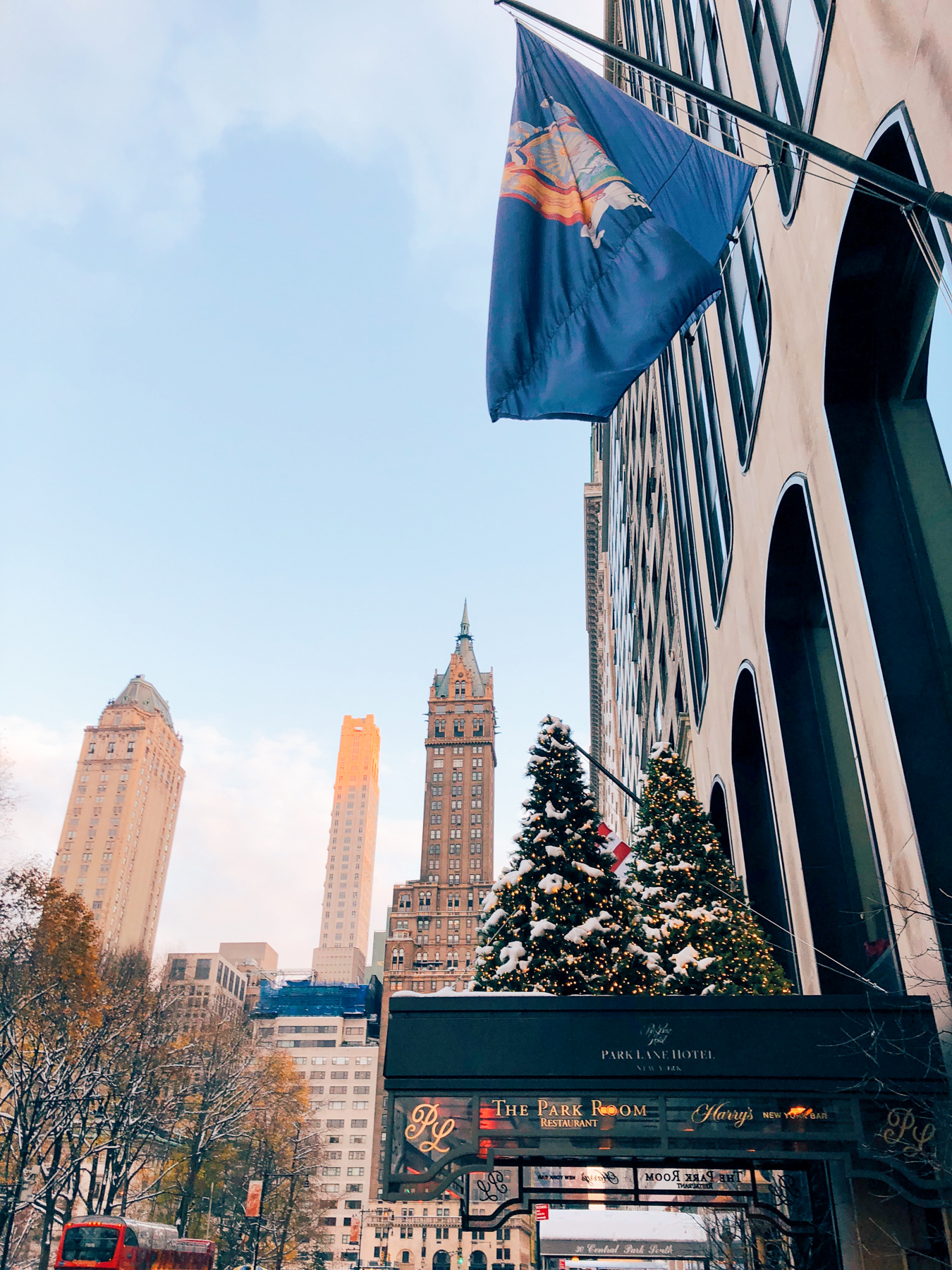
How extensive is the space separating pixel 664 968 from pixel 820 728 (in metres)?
4.91

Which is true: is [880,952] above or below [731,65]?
below

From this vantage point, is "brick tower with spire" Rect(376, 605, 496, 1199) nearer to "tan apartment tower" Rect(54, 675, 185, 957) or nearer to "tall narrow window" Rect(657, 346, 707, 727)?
"tan apartment tower" Rect(54, 675, 185, 957)

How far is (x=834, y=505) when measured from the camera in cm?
1202

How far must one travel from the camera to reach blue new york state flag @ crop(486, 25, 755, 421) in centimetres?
983

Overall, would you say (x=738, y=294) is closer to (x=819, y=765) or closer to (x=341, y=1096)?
(x=819, y=765)

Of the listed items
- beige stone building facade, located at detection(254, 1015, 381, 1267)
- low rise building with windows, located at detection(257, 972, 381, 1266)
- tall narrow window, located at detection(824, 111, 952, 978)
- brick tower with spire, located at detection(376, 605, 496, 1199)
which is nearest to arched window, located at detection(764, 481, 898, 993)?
tall narrow window, located at detection(824, 111, 952, 978)

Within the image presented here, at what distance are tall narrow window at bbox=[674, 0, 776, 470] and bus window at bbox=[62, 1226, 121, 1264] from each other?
32.0m

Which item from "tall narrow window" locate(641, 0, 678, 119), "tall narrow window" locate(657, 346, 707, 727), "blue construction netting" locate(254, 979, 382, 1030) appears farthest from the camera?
"blue construction netting" locate(254, 979, 382, 1030)

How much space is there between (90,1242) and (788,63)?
37.9 metres

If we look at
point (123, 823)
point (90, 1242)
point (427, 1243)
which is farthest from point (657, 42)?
point (123, 823)

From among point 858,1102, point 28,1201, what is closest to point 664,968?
point 858,1102

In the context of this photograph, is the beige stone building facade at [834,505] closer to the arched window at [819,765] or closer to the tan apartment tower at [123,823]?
the arched window at [819,765]

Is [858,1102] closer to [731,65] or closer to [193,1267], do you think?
[731,65]

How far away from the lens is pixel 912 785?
9.87 m
